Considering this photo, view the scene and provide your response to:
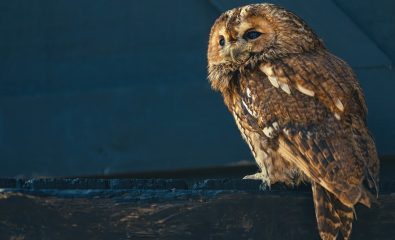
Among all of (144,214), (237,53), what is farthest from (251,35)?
(144,214)

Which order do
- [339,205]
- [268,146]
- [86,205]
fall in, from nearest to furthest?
[86,205] < [339,205] < [268,146]

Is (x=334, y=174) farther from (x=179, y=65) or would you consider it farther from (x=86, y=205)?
(x=179, y=65)

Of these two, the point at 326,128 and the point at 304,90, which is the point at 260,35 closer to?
the point at 304,90

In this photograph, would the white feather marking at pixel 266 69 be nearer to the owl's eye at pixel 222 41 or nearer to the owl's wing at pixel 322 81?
the owl's wing at pixel 322 81

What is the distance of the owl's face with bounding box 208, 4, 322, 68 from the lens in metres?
3.69

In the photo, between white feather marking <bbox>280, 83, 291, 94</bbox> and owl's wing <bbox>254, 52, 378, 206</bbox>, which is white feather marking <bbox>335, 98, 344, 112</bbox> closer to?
owl's wing <bbox>254, 52, 378, 206</bbox>

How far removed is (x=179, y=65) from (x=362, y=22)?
98cm

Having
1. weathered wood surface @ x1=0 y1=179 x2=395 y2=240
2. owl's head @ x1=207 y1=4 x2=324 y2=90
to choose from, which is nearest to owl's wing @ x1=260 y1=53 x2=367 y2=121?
owl's head @ x1=207 y1=4 x2=324 y2=90

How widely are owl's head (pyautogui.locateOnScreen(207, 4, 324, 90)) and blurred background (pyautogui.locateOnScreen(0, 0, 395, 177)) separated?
0.97m

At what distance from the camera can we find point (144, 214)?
8.45ft

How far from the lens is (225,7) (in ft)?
15.6

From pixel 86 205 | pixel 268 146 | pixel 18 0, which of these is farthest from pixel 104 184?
pixel 18 0

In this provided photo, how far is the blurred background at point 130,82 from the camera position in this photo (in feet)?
15.9

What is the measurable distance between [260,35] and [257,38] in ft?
0.14
